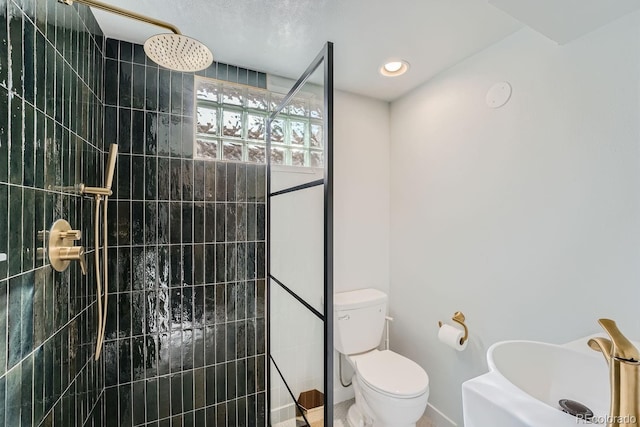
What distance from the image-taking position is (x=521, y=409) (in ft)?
1.93

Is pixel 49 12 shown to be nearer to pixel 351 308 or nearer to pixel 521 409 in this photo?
pixel 521 409

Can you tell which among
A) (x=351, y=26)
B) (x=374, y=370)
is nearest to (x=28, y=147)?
(x=351, y=26)

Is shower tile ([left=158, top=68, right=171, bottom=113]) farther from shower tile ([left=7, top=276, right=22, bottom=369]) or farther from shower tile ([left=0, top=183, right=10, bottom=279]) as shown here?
shower tile ([left=7, top=276, right=22, bottom=369])

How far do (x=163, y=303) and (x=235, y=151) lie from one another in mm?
985

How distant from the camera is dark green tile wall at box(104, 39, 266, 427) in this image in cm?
150

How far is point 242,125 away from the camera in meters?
1.80

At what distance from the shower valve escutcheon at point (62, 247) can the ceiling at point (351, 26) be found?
38.9 inches

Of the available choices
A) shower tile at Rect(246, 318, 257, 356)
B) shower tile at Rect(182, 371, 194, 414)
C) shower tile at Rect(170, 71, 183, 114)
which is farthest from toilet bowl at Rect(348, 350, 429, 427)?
shower tile at Rect(170, 71, 183, 114)

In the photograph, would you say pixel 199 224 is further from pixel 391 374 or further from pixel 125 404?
pixel 391 374

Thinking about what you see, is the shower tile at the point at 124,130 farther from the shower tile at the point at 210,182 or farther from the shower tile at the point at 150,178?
the shower tile at the point at 210,182

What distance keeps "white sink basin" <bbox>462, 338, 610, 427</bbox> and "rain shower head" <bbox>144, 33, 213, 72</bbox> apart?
4.48ft

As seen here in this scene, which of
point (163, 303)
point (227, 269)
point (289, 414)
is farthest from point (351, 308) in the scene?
point (163, 303)

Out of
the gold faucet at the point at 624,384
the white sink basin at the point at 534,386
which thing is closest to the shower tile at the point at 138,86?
the white sink basin at the point at 534,386

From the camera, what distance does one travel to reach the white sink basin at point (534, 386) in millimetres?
586
